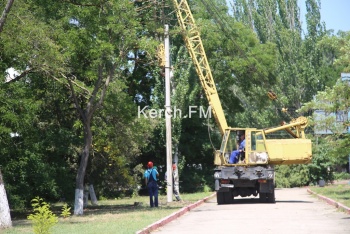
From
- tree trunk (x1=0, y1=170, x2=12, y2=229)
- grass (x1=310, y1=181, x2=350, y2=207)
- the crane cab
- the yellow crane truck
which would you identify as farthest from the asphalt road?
the crane cab

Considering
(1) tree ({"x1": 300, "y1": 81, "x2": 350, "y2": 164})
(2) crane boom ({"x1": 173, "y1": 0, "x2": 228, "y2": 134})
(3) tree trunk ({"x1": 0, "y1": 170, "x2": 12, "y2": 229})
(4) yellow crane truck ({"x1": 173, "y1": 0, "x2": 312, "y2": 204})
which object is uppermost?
(2) crane boom ({"x1": 173, "y1": 0, "x2": 228, "y2": 134})

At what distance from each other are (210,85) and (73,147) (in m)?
8.74

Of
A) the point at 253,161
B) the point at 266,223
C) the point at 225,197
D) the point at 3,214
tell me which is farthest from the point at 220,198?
the point at 3,214

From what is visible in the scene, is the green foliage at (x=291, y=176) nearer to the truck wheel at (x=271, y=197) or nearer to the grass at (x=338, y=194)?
the grass at (x=338, y=194)

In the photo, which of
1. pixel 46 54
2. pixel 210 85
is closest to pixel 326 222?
pixel 46 54

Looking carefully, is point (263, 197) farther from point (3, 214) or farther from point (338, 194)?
point (3, 214)

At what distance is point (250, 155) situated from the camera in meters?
32.6

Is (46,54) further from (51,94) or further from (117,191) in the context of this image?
(117,191)

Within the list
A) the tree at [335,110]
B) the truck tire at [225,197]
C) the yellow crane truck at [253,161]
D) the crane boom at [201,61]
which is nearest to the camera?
the yellow crane truck at [253,161]

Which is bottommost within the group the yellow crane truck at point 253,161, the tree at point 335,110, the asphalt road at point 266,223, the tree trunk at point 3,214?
the asphalt road at point 266,223

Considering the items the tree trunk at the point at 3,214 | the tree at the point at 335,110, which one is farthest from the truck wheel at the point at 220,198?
the tree trunk at the point at 3,214

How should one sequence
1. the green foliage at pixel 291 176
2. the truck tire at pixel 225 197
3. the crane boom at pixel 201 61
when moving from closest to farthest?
1. the truck tire at pixel 225 197
2. the crane boom at pixel 201 61
3. the green foliage at pixel 291 176

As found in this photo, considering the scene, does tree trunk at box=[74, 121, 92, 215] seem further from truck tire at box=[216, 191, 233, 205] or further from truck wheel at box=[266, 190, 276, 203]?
truck wheel at box=[266, 190, 276, 203]

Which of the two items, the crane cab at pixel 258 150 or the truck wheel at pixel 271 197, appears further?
the crane cab at pixel 258 150
